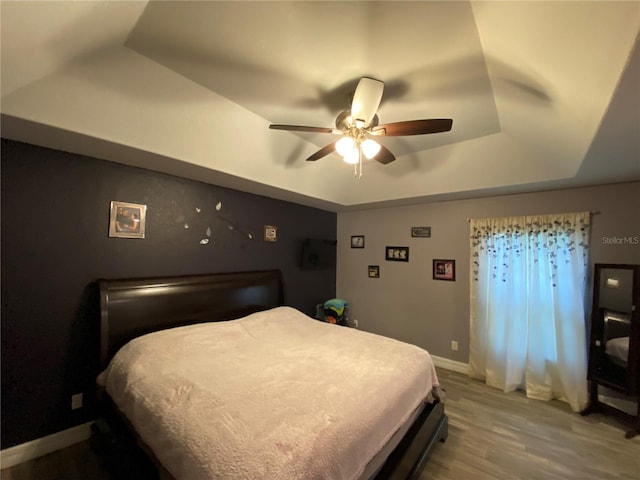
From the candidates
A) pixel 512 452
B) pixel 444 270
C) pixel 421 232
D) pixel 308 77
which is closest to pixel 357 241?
pixel 421 232

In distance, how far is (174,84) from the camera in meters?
1.97

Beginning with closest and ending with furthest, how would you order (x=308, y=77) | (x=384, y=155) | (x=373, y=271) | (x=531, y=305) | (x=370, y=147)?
(x=308, y=77) → (x=370, y=147) → (x=384, y=155) → (x=531, y=305) → (x=373, y=271)

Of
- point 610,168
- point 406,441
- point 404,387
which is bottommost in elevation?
point 406,441

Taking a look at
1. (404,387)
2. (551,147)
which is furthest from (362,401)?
(551,147)

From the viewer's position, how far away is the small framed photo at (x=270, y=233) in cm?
363

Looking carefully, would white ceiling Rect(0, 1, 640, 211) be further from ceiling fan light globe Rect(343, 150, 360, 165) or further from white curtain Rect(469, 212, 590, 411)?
white curtain Rect(469, 212, 590, 411)

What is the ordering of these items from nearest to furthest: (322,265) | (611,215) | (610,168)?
1. (610,168)
2. (611,215)
3. (322,265)

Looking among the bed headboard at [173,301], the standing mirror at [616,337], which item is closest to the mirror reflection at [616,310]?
the standing mirror at [616,337]

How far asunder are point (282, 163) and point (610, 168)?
9.97ft

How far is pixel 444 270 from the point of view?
3.69m

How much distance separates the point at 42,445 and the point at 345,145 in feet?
10.6

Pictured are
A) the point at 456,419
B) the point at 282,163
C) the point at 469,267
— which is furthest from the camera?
the point at 469,267

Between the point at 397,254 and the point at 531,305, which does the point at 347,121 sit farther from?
the point at 531,305

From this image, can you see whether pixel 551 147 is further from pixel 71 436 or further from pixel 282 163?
pixel 71 436
